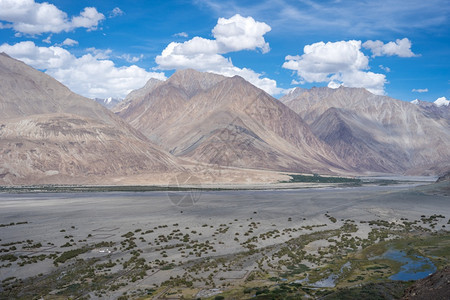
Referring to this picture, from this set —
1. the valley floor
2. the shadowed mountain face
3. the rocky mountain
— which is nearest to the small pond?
the valley floor

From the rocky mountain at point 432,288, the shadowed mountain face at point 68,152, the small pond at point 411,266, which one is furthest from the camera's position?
the shadowed mountain face at point 68,152

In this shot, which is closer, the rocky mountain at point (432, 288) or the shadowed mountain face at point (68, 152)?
the rocky mountain at point (432, 288)

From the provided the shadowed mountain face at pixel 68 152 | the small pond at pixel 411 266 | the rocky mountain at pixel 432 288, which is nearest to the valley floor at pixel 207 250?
the small pond at pixel 411 266

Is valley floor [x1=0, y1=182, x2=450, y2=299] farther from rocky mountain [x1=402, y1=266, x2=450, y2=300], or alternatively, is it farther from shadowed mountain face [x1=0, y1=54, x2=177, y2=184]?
shadowed mountain face [x1=0, y1=54, x2=177, y2=184]

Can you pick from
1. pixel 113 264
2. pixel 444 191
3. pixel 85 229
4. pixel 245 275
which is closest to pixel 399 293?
pixel 245 275

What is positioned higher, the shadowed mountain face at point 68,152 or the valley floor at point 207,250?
the shadowed mountain face at point 68,152

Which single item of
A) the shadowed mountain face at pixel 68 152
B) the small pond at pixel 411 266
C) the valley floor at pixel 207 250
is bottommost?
the small pond at pixel 411 266

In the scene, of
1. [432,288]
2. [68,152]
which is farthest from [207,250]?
[68,152]

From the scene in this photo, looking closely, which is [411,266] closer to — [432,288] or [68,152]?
[432,288]

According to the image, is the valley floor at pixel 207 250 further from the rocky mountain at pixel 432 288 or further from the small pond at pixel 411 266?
the rocky mountain at pixel 432 288
